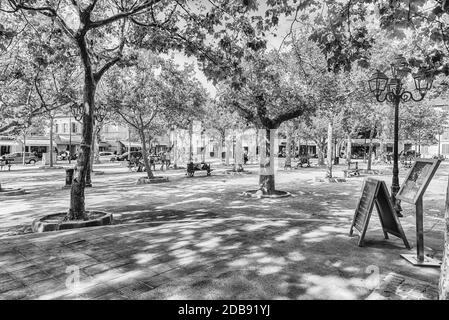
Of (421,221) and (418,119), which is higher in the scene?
(418,119)

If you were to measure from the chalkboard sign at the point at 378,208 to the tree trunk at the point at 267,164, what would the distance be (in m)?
6.80

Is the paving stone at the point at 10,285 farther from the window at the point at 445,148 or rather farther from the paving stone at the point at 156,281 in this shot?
the window at the point at 445,148

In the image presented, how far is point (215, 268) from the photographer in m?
4.79

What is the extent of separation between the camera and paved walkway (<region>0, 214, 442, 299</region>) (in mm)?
4047

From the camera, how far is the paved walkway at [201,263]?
4.05m

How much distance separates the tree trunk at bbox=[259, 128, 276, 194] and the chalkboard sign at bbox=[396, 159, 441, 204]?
7.73 meters

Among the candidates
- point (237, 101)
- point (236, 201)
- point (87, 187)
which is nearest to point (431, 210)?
point (236, 201)

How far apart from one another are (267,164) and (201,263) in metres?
9.01

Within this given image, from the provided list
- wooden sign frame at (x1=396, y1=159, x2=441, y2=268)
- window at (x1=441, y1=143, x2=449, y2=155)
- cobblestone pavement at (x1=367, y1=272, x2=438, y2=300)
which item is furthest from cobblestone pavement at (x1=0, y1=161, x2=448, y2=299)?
window at (x1=441, y1=143, x2=449, y2=155)

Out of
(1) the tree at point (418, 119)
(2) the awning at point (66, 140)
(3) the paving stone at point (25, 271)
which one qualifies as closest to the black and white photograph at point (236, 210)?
(3) the paving stone at point (25, 271)

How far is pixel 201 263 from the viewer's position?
501cm

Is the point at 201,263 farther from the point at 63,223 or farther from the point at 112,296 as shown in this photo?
the point at 63,223

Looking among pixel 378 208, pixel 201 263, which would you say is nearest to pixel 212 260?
pixel 201 263
